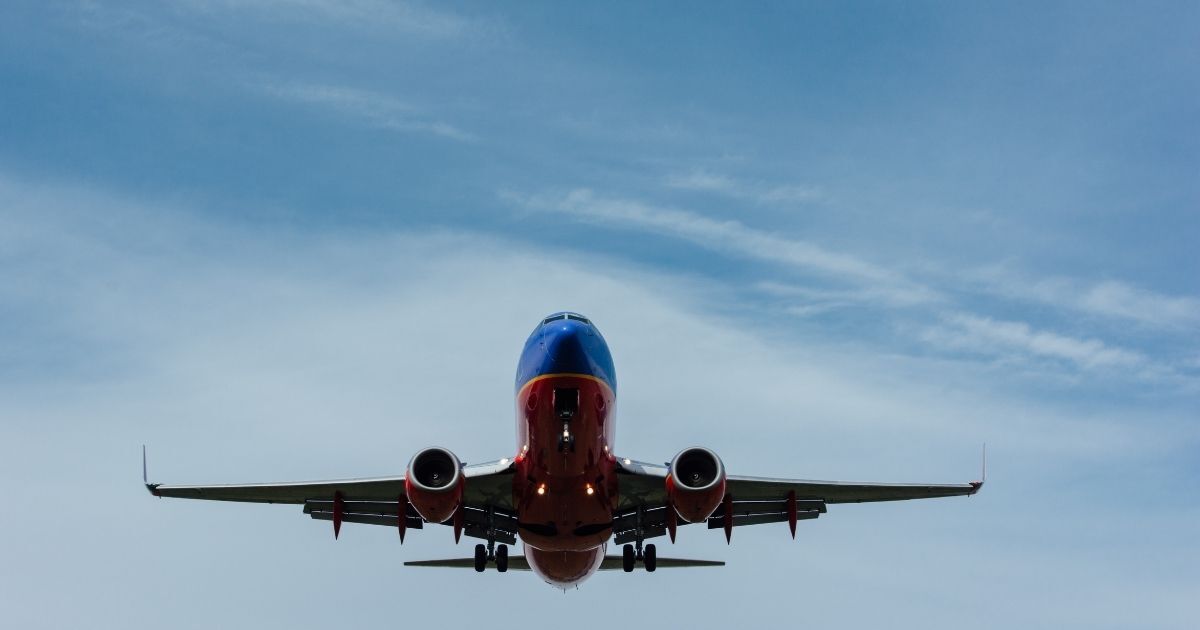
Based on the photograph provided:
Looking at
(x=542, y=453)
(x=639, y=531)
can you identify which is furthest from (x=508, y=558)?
(x=542, y=453)

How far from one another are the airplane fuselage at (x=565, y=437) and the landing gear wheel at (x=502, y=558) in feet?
7.85

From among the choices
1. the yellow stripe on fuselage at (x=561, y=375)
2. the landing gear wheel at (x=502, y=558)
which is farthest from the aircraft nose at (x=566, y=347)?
the landing gear wheel at (x=502, y=558)

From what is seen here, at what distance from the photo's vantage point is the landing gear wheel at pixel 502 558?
122 feet

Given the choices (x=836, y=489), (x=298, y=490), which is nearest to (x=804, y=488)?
(x=836, y=489)

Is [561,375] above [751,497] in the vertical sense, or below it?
above

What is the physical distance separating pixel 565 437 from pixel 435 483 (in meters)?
3.31

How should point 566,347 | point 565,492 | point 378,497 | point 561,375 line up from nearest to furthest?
1. point 561,375
2. point 566,347
3. point 565,492
4. point 378,497

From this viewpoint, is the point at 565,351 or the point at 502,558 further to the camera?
the point at 502,558

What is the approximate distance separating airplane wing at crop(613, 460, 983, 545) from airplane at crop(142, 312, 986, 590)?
0.13ft

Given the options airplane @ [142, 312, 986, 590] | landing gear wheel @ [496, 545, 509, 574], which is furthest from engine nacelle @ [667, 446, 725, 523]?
landing gear wheel @ [496, 545, 509, 574]

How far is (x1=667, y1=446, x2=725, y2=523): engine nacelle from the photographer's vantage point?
3125 centimetres

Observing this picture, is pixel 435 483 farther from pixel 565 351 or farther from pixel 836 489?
pixel 836 489

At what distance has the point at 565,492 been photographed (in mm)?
32406

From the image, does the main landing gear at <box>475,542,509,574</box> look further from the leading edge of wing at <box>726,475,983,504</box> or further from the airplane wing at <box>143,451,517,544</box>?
the leading edge of wing at <box>726,475,983,504</box>
